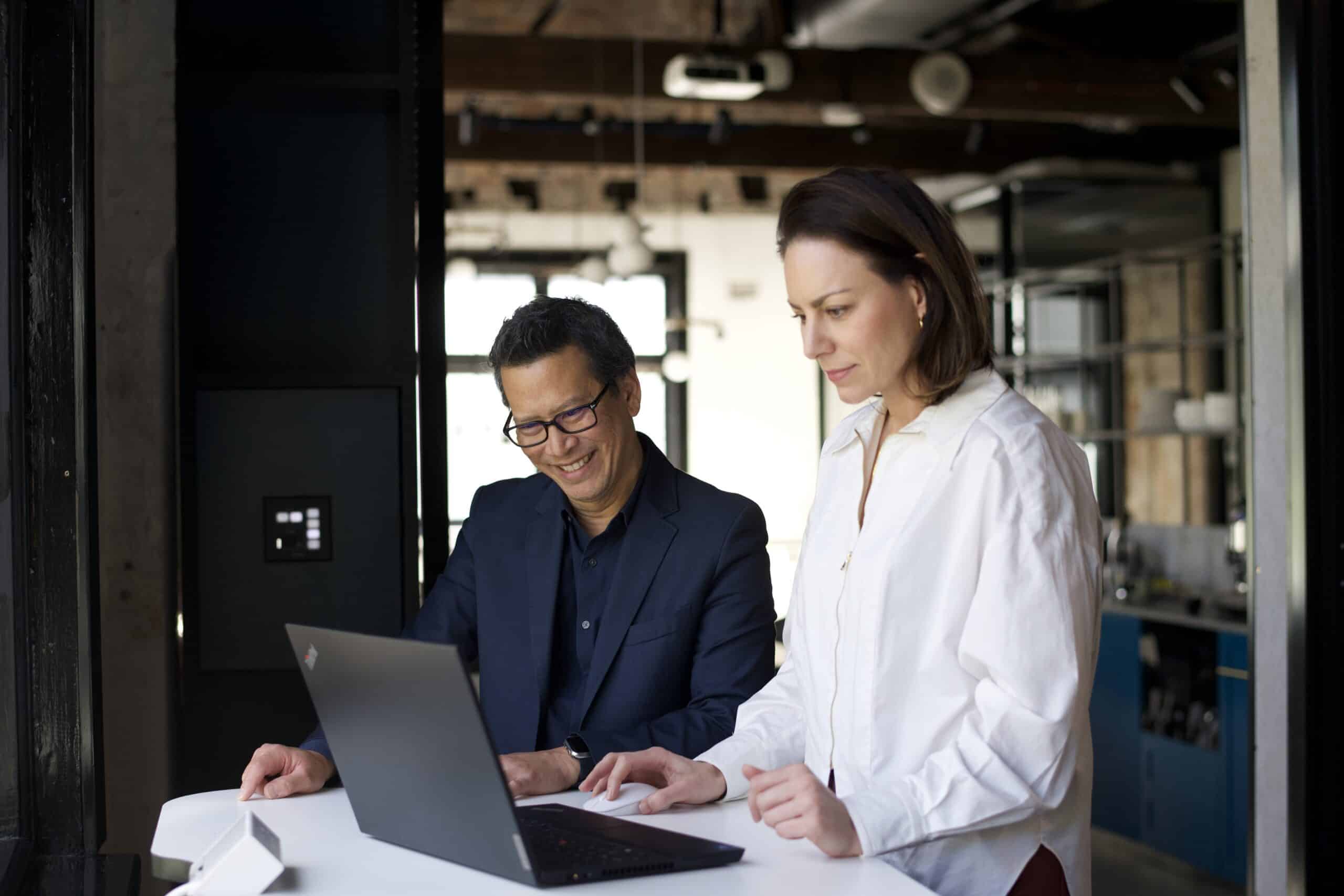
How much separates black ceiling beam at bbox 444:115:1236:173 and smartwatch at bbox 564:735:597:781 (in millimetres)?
7209

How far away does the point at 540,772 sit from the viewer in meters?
1.93

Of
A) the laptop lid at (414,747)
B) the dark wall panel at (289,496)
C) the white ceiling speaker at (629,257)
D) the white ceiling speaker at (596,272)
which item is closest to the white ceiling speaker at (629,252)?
the white ceiling speaker at (629,257)

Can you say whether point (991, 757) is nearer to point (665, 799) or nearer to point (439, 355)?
point (665, 799)

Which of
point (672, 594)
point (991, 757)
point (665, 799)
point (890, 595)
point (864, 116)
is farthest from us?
point (864, 116)

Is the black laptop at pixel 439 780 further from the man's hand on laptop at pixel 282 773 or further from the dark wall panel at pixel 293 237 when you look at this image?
the dark wall panel at pixel 293 237

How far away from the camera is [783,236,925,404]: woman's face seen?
1.67 m

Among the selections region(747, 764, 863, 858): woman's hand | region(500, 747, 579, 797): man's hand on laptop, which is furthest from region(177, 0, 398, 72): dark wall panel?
Result: region(747, 764, 863, 858): woman's hand

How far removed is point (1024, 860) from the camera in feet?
5.48

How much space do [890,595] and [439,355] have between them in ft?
4.80

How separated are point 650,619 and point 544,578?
0.65 feet

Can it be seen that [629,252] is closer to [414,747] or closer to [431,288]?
[431,288]

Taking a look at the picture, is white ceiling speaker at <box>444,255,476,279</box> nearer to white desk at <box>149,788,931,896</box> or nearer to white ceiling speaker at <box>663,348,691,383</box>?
white ceiling speaker at <box>663,348,691,383</box>

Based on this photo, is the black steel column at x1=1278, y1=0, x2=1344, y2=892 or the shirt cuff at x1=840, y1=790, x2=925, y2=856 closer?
the shirt cuff at x1=840, y1=790, x2=925, y2=856

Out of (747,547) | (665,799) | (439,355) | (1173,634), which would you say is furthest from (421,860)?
(1173,634)
